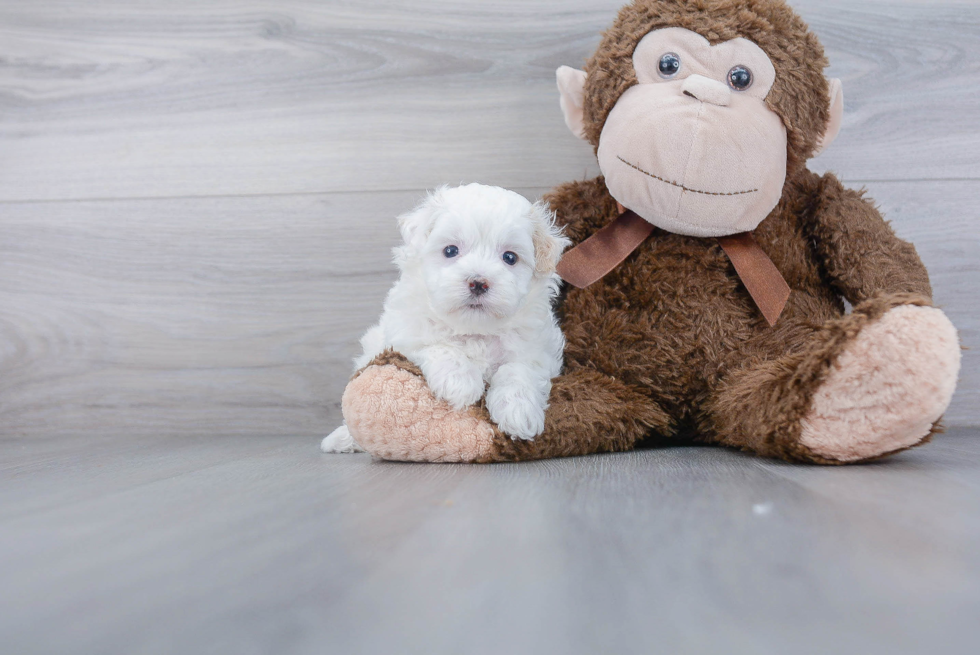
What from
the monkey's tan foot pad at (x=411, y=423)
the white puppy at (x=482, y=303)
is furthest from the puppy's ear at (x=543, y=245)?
the monkey's tan foot pad at (x=411, y=423)

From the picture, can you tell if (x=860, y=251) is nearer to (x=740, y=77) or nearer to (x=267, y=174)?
(x=740, y=77)

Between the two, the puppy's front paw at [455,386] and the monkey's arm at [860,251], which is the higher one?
the monkey's arm at [860,251]

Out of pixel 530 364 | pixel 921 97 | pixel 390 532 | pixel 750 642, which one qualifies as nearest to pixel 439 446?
pixel 530 364

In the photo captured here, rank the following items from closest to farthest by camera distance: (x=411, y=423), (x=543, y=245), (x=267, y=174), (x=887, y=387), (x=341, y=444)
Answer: (x=887, y=387)
(x=411, y=423)
(x=543, y=245)
(x=341, y=444)
(x=267, y=174)

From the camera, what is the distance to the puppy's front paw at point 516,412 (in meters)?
0.85

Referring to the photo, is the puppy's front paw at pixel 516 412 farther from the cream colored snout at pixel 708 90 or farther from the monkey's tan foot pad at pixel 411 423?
the cream colored snout at pixel 708 90

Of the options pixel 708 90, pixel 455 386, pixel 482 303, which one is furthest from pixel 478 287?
pixel 708 90

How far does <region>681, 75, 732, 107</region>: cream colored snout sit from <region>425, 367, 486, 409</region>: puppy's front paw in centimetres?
47

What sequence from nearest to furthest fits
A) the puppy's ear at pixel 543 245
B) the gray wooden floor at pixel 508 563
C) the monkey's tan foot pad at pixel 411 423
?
the gray wooden floor at pixel 508 563 → the monkey's tan foot pad at pixel 411 423 → the puppy's ear at pixel 543 245

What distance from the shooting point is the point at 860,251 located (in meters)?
0.99

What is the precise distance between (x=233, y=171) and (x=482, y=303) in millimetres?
727

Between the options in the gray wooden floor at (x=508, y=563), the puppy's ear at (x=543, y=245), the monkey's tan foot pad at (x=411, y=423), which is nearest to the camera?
the gray wooden floor at (x=508, y=563)

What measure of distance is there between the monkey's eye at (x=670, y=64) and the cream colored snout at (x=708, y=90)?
41 mm

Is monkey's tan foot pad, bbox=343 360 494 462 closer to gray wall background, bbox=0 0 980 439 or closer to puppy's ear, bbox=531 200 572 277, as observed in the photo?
puppy's ear, bbox=531 200 572 277
